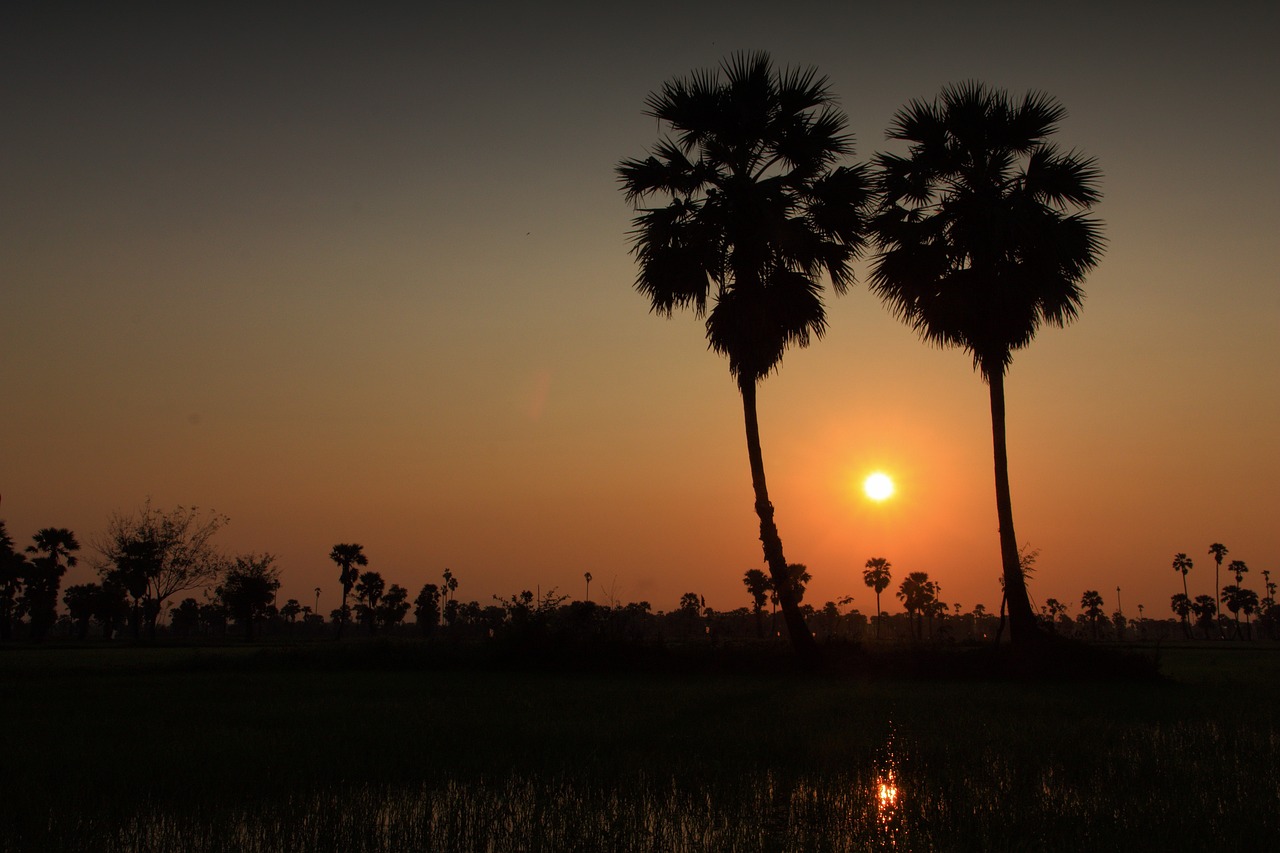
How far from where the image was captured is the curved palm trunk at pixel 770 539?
27250mm

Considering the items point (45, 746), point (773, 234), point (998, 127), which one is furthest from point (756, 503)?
point (45, 746)

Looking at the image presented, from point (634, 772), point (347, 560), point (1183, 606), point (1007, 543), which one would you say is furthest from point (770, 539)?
point (1183, 606)

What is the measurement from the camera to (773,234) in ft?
88.7

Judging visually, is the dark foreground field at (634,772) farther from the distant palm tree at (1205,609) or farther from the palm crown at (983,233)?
the distant palm tree at (1205,609)

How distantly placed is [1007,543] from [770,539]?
22.8 ft

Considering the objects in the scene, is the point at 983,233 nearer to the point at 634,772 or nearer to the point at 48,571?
the point at 634,772

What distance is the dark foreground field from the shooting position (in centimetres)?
709

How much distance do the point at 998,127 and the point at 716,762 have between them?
23.7 metres

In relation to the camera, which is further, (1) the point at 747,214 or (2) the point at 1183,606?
(2) the point at 1183,606

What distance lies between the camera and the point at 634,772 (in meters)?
9.79

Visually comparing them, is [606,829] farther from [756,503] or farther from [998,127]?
[998,127]

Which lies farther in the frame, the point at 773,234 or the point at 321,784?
the point at 773,234

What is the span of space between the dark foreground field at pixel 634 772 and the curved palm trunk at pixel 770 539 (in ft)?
27.4

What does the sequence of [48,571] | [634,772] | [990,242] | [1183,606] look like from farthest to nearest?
[1183,606]
[48,571]
[990,242]
[634,772]
